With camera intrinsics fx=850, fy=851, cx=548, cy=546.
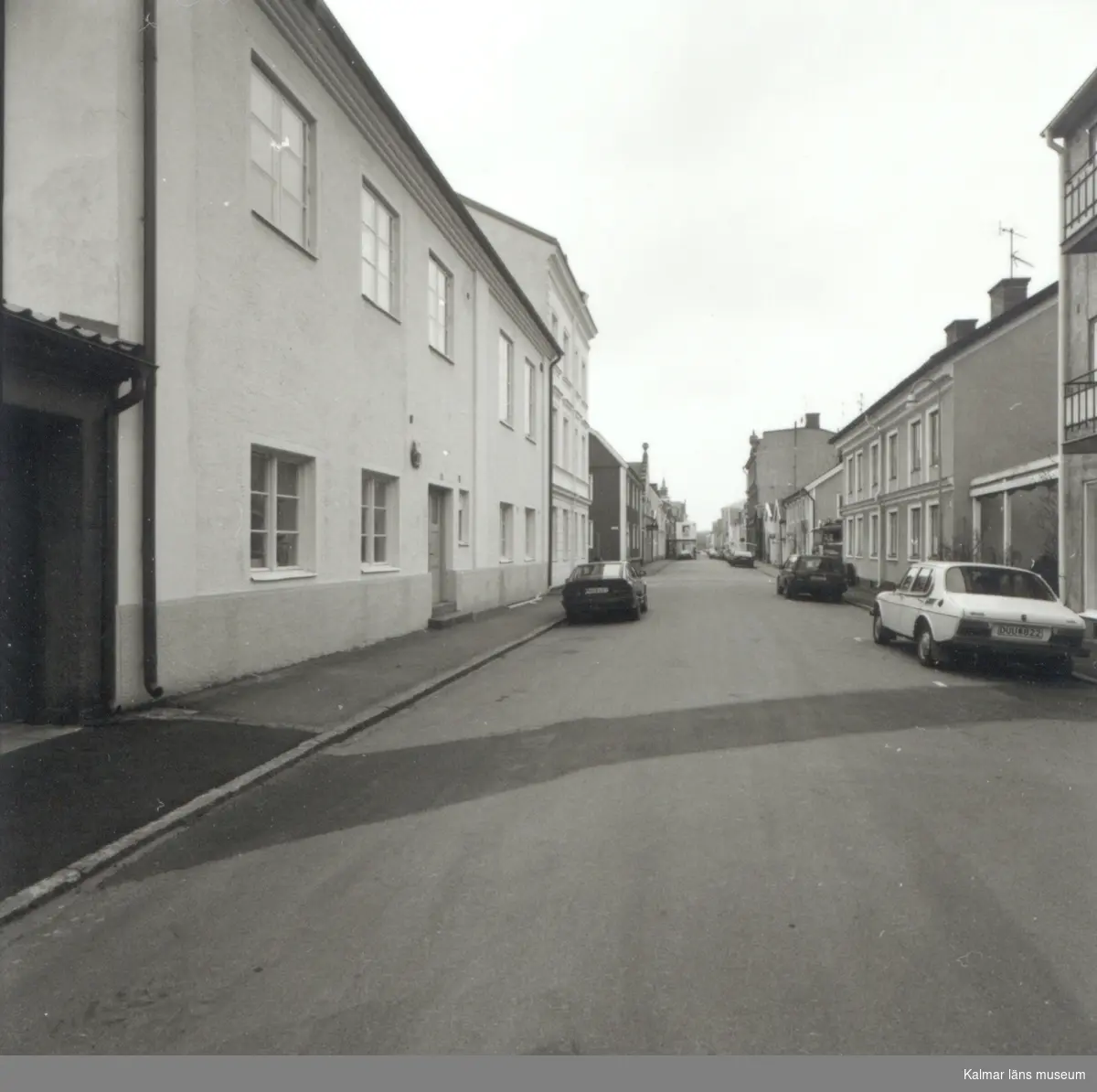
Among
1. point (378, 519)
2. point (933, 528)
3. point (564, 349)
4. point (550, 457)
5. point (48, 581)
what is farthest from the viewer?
point (564, 349)

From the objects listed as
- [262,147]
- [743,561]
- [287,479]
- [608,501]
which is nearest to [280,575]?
[287,479]

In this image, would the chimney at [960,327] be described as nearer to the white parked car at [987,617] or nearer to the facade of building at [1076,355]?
the facade of building at [1076,355]

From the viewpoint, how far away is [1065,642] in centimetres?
1018

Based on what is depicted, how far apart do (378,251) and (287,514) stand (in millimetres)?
4753

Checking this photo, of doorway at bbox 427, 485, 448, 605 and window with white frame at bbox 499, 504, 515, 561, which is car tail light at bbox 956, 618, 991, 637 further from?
window with white frame at bbox 499, 504, 515, 561

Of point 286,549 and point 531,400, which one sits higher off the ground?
point 531,400

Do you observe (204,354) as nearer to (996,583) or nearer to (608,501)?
(996,583)

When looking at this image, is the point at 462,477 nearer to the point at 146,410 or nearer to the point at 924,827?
the point at 146,410

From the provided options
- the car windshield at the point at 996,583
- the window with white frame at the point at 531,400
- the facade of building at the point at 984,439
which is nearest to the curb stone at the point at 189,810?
the car windshield at the point at 996,583

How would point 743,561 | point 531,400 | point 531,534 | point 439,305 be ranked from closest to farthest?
point 439,305 < point 531,400 < point 531,534 < point 743,561

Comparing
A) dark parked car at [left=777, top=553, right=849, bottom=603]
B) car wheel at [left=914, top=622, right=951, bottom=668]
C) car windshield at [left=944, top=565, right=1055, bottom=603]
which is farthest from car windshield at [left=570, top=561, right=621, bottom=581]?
dark parked car at [left=777, top=553, right=849, bottom=603]

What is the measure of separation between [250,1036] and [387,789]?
284cm

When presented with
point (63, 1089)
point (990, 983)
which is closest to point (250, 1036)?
point (63, 1089)

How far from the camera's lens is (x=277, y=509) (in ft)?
32.1
